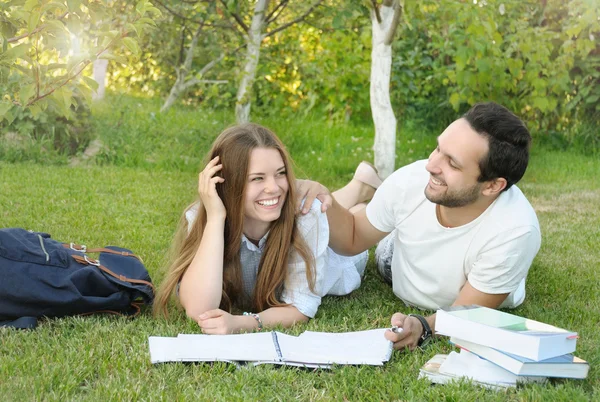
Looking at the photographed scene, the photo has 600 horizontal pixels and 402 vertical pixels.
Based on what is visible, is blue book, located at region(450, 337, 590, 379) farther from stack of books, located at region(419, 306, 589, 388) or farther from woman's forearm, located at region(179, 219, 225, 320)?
woman's forearm, located at region(179, 219, 225, 320)

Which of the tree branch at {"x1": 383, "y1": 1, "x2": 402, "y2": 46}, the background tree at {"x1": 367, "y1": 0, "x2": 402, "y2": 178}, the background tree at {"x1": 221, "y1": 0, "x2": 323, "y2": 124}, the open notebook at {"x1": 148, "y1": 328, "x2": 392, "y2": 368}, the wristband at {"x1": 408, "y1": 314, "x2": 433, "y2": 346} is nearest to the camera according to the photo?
the open notebook at {"x1": 148, "y1": 328, "x2": 392, "y2": 368}

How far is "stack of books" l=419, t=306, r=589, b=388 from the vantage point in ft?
8.71

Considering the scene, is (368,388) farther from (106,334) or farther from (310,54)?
(310,54)

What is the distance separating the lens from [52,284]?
3287mm

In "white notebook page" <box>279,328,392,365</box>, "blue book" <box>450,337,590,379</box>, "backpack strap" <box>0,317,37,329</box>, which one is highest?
"blue book" <box>450,337,590,379</box>

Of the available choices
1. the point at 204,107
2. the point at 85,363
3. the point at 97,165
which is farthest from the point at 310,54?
the point at 85,363

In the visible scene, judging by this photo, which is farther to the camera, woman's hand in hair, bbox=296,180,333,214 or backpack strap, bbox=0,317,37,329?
woman's hand in hair, bbox=296,180,333,214

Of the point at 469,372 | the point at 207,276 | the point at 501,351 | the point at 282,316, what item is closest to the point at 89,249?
the point at 207,276

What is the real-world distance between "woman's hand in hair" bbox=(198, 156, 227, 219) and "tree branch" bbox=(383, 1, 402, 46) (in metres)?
3.01

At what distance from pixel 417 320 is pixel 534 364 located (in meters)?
0.62

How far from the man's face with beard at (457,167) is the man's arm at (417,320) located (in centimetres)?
38

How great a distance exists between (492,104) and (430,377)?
3.82ft

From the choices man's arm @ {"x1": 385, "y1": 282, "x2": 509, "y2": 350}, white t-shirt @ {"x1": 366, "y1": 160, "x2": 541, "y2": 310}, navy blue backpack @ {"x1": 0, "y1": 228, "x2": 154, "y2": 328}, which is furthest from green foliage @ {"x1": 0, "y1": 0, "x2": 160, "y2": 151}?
man's arm @ {"x1": 385, "y1": 282, "x2": 509, "y2": 350}

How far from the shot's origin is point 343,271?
3.97 meters
